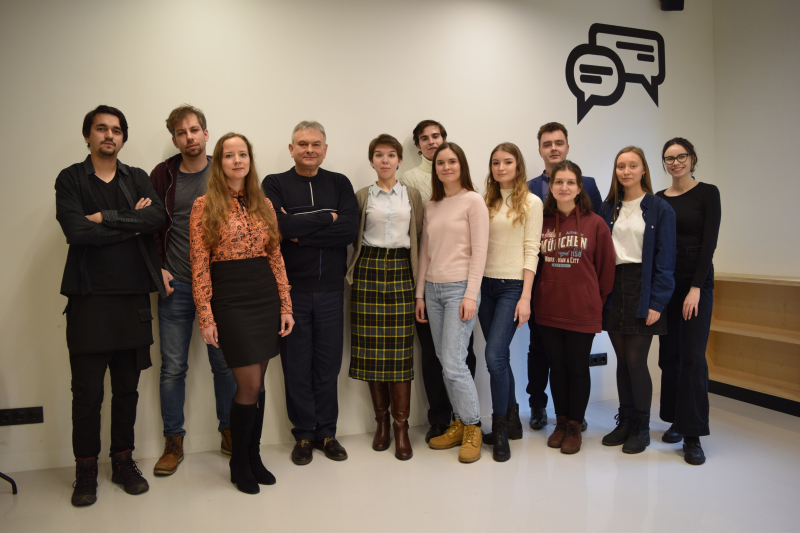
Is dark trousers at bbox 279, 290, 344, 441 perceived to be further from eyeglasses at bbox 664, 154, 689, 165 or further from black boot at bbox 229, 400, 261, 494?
eyeglasses at bbox 664, 154, 689, 165

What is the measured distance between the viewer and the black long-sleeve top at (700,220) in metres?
2.61

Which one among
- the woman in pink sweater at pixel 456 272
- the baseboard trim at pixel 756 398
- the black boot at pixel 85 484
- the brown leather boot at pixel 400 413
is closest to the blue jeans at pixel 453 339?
the woman in pink sweater at pixel 456 272

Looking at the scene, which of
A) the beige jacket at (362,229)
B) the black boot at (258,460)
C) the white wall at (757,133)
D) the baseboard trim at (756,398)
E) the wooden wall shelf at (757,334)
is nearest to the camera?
the black boot at (258,460)

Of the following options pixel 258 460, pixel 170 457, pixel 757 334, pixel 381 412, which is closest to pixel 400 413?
pixel 381 412

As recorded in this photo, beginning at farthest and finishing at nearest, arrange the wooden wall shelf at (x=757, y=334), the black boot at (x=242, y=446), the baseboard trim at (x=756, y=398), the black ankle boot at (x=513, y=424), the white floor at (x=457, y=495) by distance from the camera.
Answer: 1. the wooden wall shelf at (x=757, y=334)
2. the baseboard trim at (x=756, y=398)
3. the black ankle boot at (x=513, y=424)
4. the black boot at (x=242, y=446)
5. the white floor at (x=457, y=495)

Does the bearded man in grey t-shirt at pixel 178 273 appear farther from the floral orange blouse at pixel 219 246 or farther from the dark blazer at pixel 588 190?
the dark blazer at pixel 588 190

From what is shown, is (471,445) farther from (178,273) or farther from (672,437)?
(178,273)

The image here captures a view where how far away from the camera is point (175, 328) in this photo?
262cm

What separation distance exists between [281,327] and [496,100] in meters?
2.19

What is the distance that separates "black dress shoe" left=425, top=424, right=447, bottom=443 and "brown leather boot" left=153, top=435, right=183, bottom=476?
137 centimetres

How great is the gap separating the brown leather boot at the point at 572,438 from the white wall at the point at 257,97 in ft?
2.38

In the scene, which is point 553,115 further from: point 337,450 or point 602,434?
point 337,450

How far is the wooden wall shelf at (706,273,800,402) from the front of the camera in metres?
3.43

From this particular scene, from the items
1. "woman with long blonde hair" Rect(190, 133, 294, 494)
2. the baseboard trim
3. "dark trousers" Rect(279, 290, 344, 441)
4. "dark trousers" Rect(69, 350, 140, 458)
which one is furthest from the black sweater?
the baseboard trim
